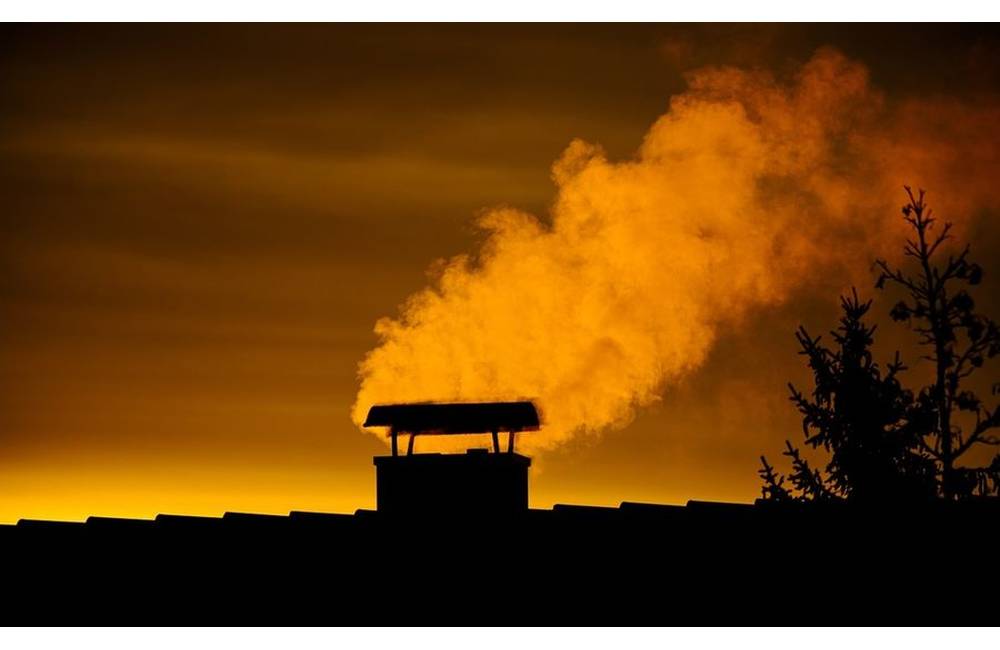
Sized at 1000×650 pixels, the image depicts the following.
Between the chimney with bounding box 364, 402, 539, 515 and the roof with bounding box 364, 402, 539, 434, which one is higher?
the roof with bounding box 364, 402, 539, 434

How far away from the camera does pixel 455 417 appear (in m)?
15.7

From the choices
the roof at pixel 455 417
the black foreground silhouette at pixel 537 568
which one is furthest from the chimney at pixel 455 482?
the black foreground silhouette at pixel 537 568

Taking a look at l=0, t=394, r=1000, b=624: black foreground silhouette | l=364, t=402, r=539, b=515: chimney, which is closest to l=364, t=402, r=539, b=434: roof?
l=364, t=402, r=539, b=515: chimney

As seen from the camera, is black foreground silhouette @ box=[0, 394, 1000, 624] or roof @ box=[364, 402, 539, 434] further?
roof @ box=[364, 402, 539, 434]

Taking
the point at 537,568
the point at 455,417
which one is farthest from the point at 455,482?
the point at 537,568

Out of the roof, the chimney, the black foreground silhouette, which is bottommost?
the black foreground silhouette

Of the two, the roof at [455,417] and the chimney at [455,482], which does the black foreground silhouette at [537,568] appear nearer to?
the chimney at [455,482]

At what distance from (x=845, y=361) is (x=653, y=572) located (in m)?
13.0

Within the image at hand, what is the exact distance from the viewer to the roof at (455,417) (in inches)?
605

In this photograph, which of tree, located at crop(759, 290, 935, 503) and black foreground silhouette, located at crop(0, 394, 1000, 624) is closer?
black foreground silhouette, located at crop(0, 394, 1000, 624)

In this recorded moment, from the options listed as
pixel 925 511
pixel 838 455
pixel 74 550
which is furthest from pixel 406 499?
pixel 838 455

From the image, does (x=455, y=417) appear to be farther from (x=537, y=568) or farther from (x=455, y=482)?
(x=537, y=568)

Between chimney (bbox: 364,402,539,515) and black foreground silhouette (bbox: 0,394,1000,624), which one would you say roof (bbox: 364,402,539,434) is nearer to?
chimney (bbox: 364,402,539,515)

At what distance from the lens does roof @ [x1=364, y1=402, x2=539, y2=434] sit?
15.4 metres
